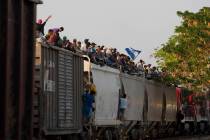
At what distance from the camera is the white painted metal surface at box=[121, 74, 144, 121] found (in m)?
24.1

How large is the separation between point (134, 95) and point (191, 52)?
1587cm

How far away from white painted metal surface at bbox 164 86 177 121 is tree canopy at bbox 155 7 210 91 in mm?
1763

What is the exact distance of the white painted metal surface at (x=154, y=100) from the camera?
28750mm

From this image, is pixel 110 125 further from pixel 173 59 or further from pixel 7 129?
pixel 173 59

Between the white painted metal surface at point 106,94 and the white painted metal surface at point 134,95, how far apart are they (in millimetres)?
1631

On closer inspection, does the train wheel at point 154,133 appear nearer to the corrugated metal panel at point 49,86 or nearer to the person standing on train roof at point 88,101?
the person standing on train roof at point 88,101

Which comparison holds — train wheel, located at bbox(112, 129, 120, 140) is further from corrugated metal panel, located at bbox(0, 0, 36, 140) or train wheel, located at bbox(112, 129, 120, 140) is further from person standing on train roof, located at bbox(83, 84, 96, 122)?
corrugated metal panel, located at bbox(0, 0, 36, 140)

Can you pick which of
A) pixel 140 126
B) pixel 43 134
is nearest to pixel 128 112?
pixel 140 126

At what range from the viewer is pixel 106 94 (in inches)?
802

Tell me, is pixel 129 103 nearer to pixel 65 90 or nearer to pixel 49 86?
pixel 65 90

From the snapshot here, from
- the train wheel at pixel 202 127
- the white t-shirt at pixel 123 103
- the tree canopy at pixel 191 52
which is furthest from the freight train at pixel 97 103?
the train wheel at pixel 202 127

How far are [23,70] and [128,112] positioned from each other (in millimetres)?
17096

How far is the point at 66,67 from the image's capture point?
14.3m

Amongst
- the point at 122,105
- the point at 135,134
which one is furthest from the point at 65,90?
the point at 135,134
